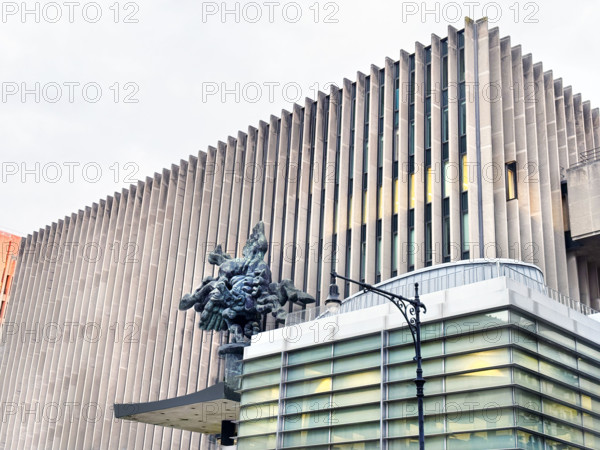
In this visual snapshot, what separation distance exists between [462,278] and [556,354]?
187 inches

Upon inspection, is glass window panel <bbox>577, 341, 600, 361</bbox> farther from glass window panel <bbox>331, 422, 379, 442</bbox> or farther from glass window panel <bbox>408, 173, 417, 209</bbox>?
glass window panel <bbox>408, 173, 417, 209</bbox>

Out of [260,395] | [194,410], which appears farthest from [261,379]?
[194,410]

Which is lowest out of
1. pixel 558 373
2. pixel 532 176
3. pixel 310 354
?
pixel 558 373

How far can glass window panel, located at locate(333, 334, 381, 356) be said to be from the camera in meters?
29.0

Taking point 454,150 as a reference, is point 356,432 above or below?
below

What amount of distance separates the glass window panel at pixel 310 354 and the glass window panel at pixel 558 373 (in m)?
8.39

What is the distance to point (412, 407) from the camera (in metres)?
26.7

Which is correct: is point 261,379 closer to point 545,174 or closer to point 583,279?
→ point 583,279

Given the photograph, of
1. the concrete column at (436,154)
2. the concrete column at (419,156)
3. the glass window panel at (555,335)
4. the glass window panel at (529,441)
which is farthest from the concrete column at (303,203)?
the glass window panel at (529,441)

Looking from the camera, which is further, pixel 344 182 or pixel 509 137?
pixel 344 182

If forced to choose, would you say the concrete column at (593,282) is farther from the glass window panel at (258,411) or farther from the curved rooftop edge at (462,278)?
the glass window panel at (258,411)

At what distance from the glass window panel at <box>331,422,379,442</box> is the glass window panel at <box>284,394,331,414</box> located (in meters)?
1.15

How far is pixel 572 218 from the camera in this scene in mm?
36406

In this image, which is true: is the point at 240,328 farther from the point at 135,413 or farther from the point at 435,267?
the point at 435,267
